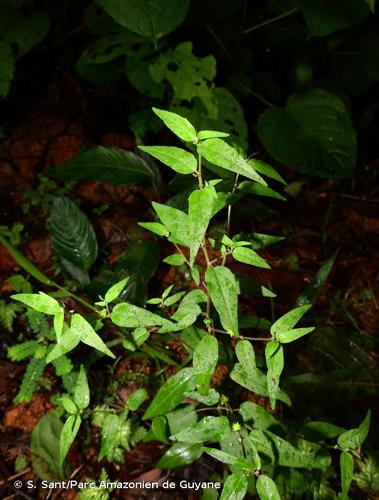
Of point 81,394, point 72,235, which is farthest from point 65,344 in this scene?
point 72,235

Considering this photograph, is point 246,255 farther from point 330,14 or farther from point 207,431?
point 330,14

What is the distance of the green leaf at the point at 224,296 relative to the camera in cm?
73

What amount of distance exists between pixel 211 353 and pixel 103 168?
1.00m

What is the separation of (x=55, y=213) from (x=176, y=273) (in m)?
0.52

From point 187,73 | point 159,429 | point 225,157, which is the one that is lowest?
point 159,429

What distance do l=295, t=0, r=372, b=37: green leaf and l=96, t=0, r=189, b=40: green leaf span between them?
436 millimetres

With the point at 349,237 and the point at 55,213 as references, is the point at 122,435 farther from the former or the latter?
the point at 349,237

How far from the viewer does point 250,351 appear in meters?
0.81

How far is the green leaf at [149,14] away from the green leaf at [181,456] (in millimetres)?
1202

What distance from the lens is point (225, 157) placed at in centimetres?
65

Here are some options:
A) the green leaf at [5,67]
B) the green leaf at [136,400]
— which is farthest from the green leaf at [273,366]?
the green leaf at [5,67]

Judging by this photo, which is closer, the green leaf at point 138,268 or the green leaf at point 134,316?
the green leaf at point 134,316

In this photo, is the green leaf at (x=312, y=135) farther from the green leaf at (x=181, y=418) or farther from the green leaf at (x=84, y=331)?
the green leaf at (x=84, y=331)

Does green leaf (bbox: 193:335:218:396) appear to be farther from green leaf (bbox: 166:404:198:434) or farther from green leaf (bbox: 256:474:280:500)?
green leaf (bbox: 166:404:198:434)
